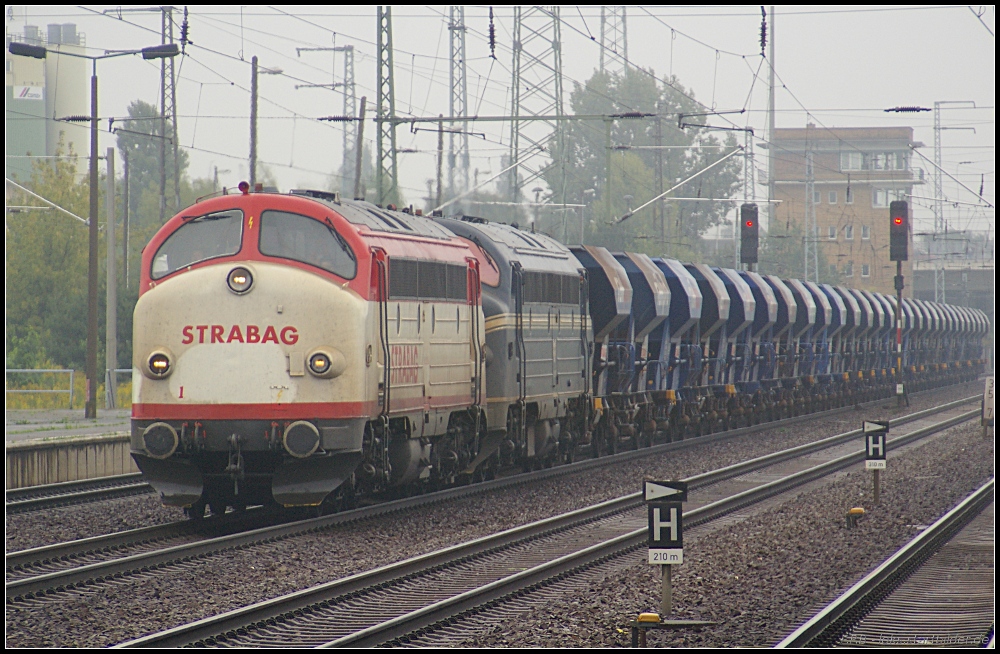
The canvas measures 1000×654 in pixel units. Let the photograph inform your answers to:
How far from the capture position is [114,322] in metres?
28.9

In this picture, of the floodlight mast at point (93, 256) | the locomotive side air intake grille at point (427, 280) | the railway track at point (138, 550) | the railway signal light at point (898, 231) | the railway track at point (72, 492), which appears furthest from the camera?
the railway signal light at point (898, 231)

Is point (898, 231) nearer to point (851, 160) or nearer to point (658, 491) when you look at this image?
point (658, 491)

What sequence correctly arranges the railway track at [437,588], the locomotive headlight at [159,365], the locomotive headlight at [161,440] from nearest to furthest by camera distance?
the railway track at [437,588] < the locomotive headlight at [161,440] < the locomotive headlight at [159,365]

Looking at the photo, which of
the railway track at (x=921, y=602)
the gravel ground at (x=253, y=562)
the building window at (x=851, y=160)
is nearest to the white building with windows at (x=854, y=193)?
the building window at (x=851, y=160)

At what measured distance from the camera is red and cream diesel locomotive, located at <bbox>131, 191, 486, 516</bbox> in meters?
14.2

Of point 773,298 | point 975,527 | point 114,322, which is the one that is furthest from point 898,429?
point 114,322

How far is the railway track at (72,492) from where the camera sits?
17.2 metres

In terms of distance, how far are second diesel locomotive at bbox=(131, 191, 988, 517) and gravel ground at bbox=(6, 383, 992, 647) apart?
853 millimetres

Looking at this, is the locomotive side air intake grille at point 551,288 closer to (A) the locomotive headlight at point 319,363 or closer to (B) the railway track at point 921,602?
(A) the locomotive headlight at point 319,363

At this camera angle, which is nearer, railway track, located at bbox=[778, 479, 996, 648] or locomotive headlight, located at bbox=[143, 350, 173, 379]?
railway track, located at bbox=[778, 479, 996, 648]

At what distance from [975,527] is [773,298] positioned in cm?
2082

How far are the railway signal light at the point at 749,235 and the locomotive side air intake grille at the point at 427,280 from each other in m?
22.3

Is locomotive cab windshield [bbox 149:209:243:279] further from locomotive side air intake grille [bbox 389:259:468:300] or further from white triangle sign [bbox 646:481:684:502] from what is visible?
white triangle sign [bbox 646:481:684:502]

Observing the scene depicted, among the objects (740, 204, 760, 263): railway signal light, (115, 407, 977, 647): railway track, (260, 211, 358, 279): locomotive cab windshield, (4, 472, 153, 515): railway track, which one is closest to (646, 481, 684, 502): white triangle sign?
(115, 407, 977, 647): railway track
